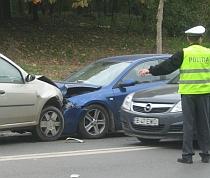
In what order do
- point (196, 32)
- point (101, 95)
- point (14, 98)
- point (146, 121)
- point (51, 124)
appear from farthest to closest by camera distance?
point (101, 95) → point (51, 124) → point (14, 98) → point (146, 121) → point (196, 32)

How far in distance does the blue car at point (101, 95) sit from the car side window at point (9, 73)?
1.19m

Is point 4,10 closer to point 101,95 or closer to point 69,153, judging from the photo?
point 101,95

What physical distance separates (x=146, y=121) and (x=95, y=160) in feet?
4.44

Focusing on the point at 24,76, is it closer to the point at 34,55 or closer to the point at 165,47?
the point at 34,55

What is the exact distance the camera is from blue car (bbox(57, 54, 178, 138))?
11883 millimetres

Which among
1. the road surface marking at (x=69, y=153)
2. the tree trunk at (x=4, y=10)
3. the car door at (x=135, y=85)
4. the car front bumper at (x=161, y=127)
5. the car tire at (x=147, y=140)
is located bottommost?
the car tire at (x=147, y=140)

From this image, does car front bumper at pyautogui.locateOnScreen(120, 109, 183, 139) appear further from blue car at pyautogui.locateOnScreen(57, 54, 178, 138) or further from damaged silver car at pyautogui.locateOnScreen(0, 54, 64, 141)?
damaged silver car at pyautogui.locateOnScreen(0, 54, 64, 141)

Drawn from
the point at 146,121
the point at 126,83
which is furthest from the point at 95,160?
the point at 126,83

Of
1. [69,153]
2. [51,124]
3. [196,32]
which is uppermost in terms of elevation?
[196,32]

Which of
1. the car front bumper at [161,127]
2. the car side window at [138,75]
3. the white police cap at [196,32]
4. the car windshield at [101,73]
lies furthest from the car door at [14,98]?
the white police cap at [196,32]

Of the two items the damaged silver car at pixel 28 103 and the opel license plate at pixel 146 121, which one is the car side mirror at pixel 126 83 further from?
the opel license plate at pixel 146 121

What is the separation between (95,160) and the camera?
30.9 feet

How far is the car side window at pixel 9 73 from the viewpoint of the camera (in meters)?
11.0

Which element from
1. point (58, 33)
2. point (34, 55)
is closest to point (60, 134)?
point (34, 55)
